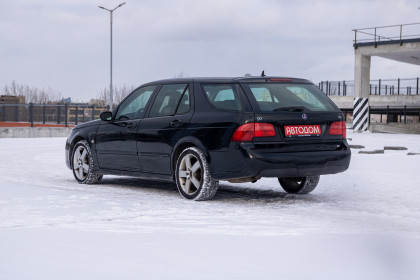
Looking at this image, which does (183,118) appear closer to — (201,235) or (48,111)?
(201,235)

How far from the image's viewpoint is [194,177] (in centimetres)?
862

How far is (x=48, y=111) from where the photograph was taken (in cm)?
3784

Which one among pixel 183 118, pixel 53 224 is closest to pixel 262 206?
pixel 183 118

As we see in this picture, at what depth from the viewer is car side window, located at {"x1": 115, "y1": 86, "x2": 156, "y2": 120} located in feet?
32.1

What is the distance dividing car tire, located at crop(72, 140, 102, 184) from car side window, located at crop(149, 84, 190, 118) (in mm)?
1665

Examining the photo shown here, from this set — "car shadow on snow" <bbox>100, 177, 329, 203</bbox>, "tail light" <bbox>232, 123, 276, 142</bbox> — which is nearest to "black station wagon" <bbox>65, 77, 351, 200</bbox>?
"tail light" <bbox>232, 123, 276, 142</bbox>

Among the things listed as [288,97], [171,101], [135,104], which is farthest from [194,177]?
[135,104]

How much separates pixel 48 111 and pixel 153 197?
30.1 meters

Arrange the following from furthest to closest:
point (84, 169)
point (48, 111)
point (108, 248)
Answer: point (48, 111), point (84, 169), point (108, 248)

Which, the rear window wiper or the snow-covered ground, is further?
the rear window wiper

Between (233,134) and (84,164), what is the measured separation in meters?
3.52

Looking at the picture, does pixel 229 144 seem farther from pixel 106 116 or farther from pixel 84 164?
pixel 84 164

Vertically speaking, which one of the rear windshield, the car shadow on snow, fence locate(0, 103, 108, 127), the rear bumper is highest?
the rear windshield

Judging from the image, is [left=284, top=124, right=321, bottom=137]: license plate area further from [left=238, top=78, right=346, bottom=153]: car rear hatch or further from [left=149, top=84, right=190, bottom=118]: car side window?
[left=149, top=84, right=190, bottom=118]: car side window
